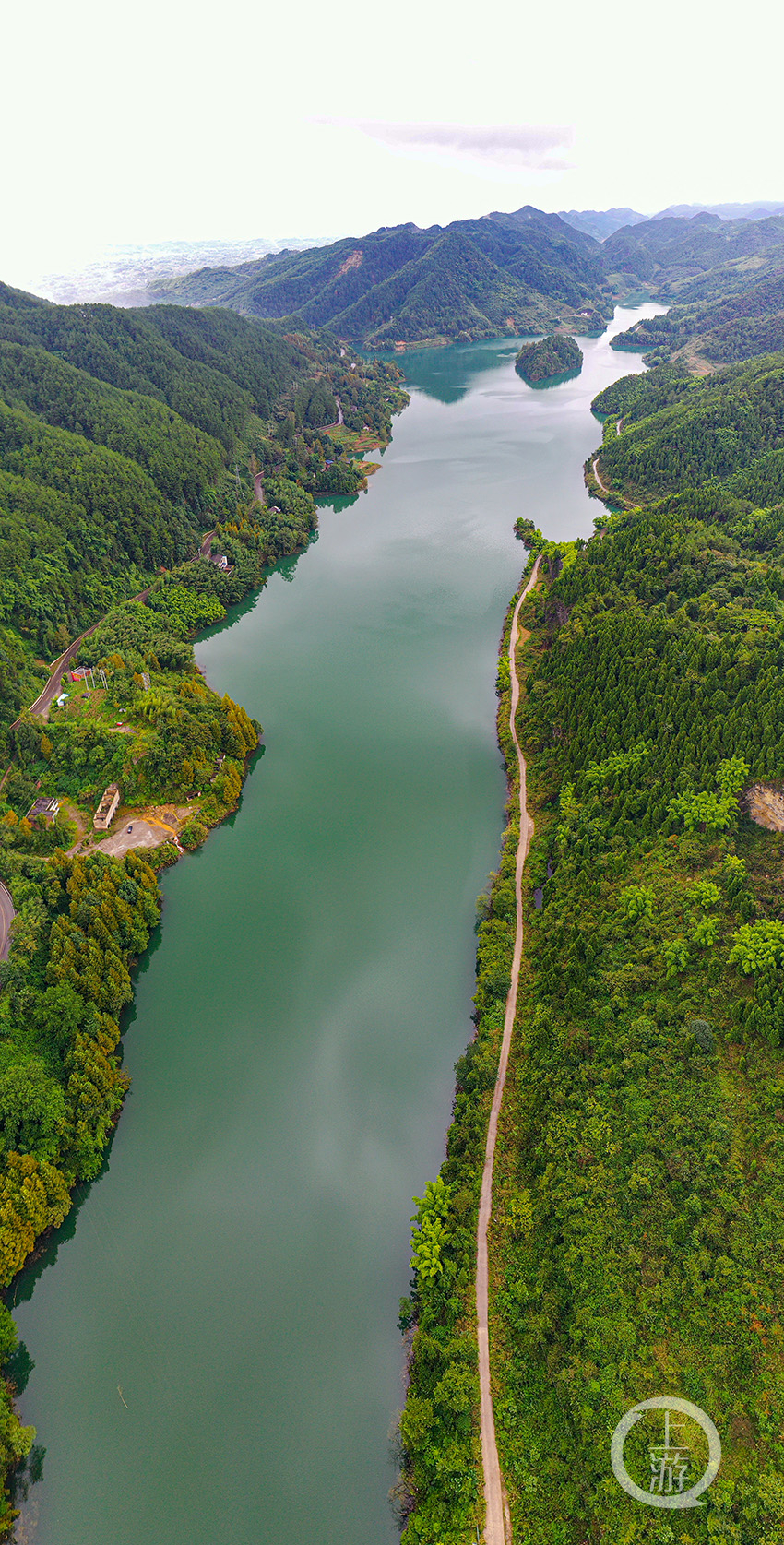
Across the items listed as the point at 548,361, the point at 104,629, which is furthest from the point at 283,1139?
the point at 548,361

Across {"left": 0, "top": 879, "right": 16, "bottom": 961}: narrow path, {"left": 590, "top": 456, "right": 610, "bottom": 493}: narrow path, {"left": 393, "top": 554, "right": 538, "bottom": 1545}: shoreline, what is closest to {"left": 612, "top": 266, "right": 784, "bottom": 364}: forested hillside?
{"left": 590, "top": 456, "right": 610, "bottom": 493}: narrow path

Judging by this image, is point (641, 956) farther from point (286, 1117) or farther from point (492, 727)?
point (492, 727)

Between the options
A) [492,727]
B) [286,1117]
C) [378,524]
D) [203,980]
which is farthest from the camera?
[378,524]

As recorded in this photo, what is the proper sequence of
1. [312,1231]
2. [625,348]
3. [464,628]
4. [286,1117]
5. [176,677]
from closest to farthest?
1. [312,1231]
2. [286,1117]
3. [176,677]
4. [464,628]
5. [625,348]

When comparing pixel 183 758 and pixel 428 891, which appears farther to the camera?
pixel 183 758

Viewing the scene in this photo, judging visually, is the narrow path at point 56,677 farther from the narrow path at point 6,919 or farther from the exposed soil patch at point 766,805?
the exposed soil patch at point 766,805

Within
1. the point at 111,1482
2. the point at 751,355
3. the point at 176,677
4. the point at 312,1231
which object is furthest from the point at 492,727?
the point at 751,355

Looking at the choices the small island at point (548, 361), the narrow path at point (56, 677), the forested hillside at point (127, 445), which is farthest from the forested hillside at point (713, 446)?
the narrow path at point (56, 677)

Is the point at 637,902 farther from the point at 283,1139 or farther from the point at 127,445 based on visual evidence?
the point at 127,445

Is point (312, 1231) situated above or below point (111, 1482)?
above
